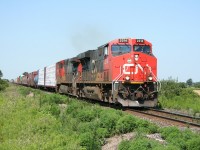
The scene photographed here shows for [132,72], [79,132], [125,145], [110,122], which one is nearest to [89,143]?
[125,145]

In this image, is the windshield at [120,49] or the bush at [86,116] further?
the windshield at [120,49]

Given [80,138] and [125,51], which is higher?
[125,51]

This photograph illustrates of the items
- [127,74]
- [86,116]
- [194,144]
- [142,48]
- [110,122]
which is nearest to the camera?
[194,144]

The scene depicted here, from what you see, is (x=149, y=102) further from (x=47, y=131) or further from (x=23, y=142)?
(x=23, y=142)

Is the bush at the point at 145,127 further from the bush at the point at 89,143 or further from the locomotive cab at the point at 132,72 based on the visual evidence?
the locomotive cab at the point at 132,72

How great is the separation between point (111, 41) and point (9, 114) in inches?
254

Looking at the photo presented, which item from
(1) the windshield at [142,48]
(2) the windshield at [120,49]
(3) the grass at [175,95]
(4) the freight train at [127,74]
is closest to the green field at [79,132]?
(4) the freight train at [127,74]

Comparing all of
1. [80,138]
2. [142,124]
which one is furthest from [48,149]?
[142,124]

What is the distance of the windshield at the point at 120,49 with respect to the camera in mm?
18103

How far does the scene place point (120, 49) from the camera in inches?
717

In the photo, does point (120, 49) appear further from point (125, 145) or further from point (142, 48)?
point (125, 145)

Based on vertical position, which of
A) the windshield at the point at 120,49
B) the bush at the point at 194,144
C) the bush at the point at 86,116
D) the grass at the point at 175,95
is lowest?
the bush at the point at 194,144

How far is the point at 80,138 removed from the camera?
28.5 feet

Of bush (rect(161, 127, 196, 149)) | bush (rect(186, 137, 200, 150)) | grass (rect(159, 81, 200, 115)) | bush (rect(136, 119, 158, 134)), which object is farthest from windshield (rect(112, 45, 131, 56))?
bush (rect(186, 137, 200, 150))
